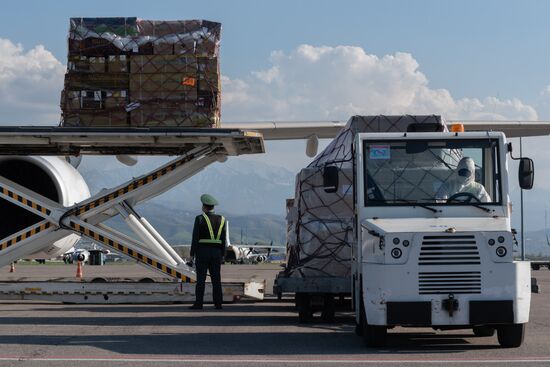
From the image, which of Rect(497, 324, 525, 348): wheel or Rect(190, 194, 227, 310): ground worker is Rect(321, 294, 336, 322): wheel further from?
Rect(497, 324, 525, 348): wheel

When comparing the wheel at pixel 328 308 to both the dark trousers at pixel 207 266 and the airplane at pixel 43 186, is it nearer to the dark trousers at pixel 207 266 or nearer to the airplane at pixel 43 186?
the dark trousers at pixel 207 266

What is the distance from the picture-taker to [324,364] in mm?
9711

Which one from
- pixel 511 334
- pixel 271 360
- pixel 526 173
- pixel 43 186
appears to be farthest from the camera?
pixel 43 186

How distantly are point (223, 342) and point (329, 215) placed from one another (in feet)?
12.3

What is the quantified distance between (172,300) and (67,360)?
796cm

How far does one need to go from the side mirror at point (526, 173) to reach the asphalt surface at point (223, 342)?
1.81m

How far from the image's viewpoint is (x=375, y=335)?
11.1 m

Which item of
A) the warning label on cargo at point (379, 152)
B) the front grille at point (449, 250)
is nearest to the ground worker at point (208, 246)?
the warning label on cargo at point (379, 152)

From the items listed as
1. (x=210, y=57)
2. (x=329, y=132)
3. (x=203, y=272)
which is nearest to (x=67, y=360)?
(x=203, y=272)

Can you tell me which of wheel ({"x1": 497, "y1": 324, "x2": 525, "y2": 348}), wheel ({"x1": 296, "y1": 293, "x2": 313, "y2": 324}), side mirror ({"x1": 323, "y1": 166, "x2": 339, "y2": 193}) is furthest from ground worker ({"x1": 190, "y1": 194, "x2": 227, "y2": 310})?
wheel ({"x1": 497, "y1": 324, "x2": 525, "y2": 348})

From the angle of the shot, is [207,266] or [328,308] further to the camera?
[207,266]

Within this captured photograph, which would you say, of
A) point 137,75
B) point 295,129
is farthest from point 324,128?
point 137,75

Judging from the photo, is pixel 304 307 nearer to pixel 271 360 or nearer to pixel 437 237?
pixel 437 237

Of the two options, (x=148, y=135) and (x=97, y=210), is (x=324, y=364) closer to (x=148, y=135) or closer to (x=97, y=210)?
(x=148, y=135)
